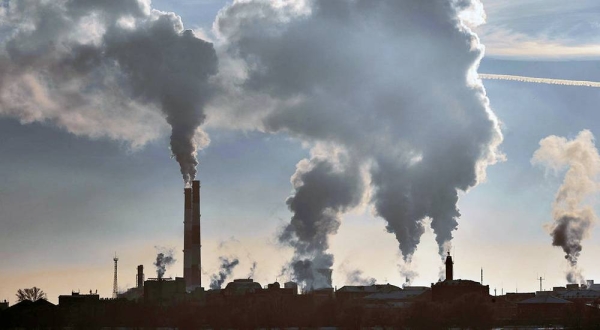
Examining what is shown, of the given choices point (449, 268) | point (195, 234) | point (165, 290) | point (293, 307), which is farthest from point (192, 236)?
point (449, 268)

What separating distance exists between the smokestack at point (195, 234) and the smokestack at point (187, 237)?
34 centimetres

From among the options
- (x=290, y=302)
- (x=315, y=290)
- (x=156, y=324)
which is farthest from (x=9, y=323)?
(x=315, y=290)

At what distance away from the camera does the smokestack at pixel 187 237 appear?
157625 mm

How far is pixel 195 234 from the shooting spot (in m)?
159

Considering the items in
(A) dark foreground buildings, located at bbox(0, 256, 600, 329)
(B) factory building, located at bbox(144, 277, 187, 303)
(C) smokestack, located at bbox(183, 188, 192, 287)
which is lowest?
(A) dark foreground buildings, located at bbox(0, 256, 600, 329)

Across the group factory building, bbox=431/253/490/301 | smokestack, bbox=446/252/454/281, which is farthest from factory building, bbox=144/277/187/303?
smokestack, bbox=446/252/454/281

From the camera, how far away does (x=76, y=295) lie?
17025 cm

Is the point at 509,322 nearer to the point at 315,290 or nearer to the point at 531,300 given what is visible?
the point at 531,300

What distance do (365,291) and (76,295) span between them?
38.3m

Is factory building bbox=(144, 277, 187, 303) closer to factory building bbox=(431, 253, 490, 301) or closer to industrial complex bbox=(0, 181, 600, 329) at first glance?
industrial complex bbox=(0, 181, 600, 329)

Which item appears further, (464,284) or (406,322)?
(464,284)

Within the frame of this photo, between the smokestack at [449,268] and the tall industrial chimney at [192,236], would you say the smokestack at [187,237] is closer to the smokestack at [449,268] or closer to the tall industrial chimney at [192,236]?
the tall industrial chimney at [192,236]

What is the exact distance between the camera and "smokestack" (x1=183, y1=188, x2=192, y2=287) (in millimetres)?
157625

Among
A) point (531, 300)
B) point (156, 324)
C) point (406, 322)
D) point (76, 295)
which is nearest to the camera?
point (406, 322)
